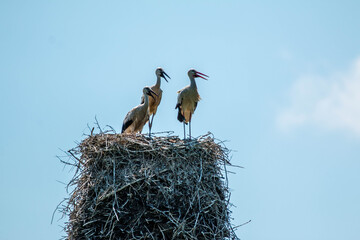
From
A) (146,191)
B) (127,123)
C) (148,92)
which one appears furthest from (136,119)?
(146,191)

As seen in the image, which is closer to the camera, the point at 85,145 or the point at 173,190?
the point at 173,190

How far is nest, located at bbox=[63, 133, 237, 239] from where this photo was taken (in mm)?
7707

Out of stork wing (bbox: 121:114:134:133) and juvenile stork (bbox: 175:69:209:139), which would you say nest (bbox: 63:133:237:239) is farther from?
juvenile stork (bbox: 175:69:209:139)

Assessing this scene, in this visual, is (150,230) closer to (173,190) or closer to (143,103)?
(173,190)

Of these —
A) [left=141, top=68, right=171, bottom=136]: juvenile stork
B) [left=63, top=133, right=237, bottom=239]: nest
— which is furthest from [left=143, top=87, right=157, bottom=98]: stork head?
[left=63, top=133, right=237, bottom=239]: nest

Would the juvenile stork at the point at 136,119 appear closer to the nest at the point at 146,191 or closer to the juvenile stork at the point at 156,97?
the juvenile stork at the point at 156,97

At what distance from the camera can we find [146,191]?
7910 mm

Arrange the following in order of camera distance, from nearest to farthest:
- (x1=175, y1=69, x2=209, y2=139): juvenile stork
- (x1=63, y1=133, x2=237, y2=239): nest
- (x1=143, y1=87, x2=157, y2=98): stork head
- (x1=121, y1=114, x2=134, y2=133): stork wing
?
(x1=63, y1=133, x2=237, y2=239): nest → (x1=121, y1=114, x2=134, y2=133): stork wing → (x1=143, y1=87, x2=157, y2=98): stork head → (x1=175, y1=69, x2=209, y2=139): juvenile stork

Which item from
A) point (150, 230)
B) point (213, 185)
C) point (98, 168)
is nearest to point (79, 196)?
point (98, 168)

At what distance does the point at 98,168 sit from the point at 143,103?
3.30 meters

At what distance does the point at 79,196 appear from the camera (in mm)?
8141

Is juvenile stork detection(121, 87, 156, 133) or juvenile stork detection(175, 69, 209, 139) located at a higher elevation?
juvenile stork detection(175, 69, 209, 139)

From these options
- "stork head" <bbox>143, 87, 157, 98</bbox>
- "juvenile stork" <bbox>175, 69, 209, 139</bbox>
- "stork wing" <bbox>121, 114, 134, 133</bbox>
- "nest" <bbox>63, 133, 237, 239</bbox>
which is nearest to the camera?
"nest" <bbox>63, 133, 237, 239</bbox>

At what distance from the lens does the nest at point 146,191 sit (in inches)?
303
